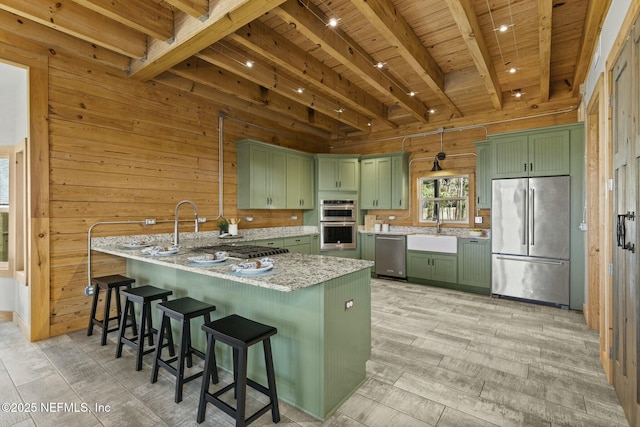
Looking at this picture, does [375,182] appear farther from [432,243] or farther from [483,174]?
[483,174]

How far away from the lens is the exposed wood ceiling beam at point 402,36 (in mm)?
2545

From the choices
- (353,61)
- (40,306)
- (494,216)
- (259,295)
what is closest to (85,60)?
(40,306)

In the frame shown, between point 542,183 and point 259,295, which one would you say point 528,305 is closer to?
point 542,183

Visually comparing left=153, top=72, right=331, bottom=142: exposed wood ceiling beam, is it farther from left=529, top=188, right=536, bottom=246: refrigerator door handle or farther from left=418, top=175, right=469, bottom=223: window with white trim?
left=529, top=188, right=536, bottom=246: refrigerator door handle

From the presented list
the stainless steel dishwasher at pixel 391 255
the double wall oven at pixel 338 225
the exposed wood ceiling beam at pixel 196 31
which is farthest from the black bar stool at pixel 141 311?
the stainless steel dishwasher at pixel 391 255

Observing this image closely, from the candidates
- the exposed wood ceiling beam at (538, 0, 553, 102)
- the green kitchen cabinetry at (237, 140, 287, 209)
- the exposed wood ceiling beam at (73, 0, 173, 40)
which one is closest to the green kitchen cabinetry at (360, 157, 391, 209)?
the green kitchen cabinetry at (237, 140, 287, 209)

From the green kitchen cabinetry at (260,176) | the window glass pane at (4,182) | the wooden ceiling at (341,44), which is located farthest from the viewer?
the green kitchen cabinetry at (260,176)

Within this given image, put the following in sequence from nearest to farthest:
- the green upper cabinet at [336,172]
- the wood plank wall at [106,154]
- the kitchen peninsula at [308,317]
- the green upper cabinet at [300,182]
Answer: the kitchen peninsula at [308,317]
the wood plank wall at [106,154]
the green upper cabinet at [300,182]
the green upper cabinet at [336,172]

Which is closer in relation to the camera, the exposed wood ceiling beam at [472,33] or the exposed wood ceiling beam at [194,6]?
the exposed wood ceiling beam at [194,6]

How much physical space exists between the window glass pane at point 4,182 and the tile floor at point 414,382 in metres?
1.46

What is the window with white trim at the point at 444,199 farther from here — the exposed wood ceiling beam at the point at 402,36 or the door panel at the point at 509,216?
the exposed wood ceiling beam at the point at 402,36

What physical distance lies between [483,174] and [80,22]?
17.4ft

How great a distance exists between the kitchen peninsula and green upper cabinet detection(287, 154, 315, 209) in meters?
3.21

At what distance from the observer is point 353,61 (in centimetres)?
346
